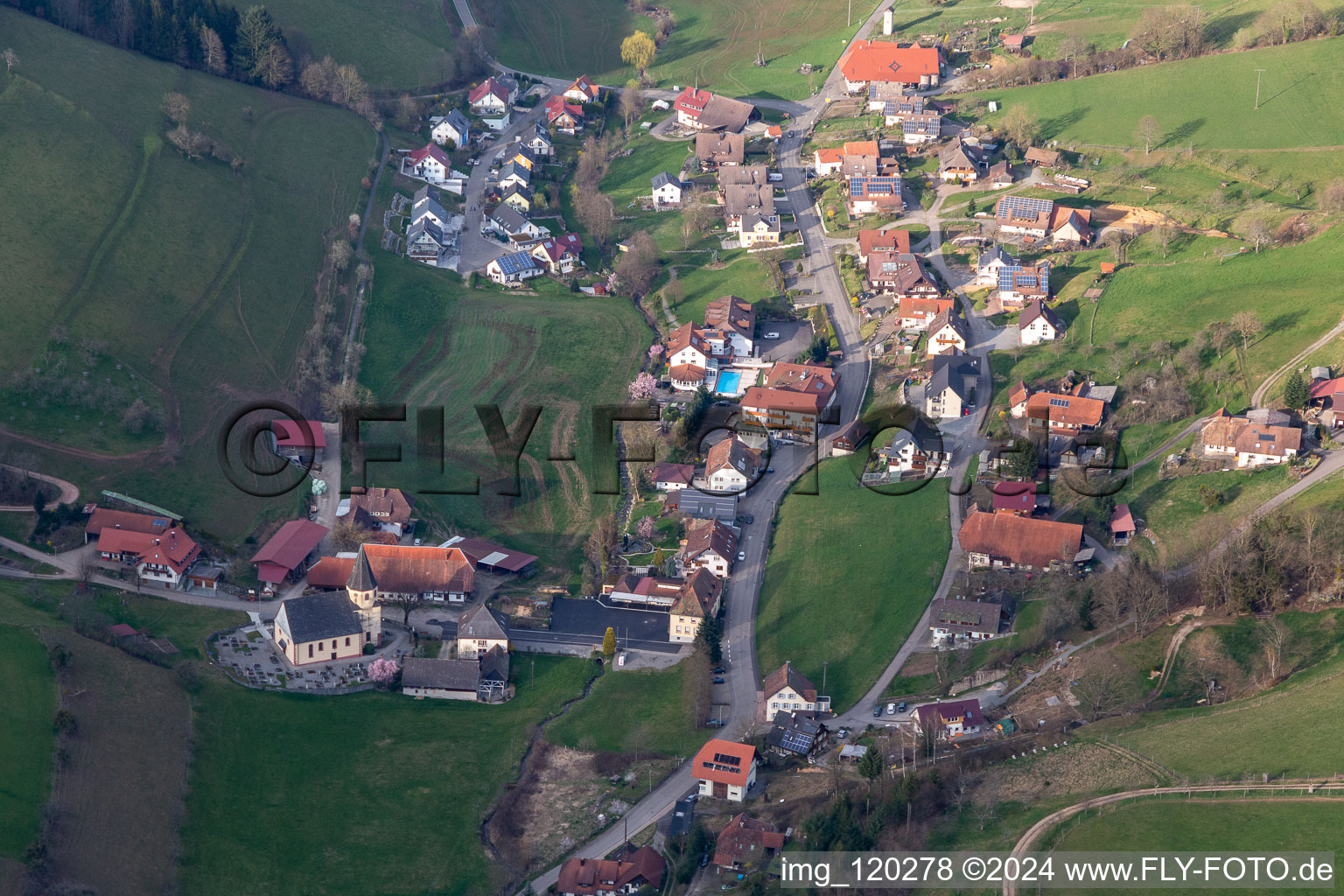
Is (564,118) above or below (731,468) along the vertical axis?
above

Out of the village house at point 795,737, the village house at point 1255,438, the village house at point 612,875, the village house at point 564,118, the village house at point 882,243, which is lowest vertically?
the village house at point 612,875

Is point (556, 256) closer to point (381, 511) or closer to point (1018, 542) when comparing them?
point (381, 511)

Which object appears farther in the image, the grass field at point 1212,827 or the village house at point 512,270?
the village house at point 512,270

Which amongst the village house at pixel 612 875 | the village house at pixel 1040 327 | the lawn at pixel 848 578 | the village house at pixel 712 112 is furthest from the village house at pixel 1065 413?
the village house at pixel 712 112

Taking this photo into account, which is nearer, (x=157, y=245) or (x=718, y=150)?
(x=157, y=245)

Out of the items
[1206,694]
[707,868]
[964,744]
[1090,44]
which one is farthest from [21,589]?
[1090,44]

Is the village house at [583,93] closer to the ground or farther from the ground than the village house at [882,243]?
farther from the ground

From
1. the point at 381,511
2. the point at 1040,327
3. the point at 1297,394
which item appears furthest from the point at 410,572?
the point at 1297,394

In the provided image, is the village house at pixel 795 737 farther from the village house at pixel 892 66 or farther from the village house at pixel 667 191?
the village house at pixel 892 66
